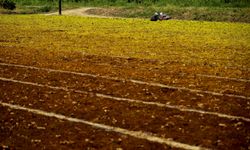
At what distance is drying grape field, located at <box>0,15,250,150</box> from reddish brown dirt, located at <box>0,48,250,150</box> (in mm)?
17

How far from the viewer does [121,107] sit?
8188mm

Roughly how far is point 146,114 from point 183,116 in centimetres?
75

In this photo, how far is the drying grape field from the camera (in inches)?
254

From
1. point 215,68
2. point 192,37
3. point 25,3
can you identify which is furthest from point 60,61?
point 25,3

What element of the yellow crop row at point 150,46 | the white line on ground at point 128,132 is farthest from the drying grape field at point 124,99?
the yellow crop row at point 150,46

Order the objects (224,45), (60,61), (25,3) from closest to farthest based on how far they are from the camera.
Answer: (60,61) → (224,45) → (25,3)

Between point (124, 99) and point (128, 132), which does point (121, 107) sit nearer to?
point (124, 99)

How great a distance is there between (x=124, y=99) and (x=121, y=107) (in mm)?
635

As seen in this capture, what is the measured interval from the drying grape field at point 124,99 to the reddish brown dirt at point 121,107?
→ 0.7 inches

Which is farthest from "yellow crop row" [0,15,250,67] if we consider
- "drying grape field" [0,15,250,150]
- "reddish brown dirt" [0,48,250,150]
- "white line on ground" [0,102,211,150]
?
"white line on ground" [0,102,211,150]

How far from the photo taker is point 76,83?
10.4 m

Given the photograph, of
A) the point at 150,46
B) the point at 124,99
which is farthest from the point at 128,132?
the point at 150,46

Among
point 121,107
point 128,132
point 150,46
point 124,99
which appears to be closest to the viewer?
point 128,132

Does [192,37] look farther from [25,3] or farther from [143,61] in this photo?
[25,3]
